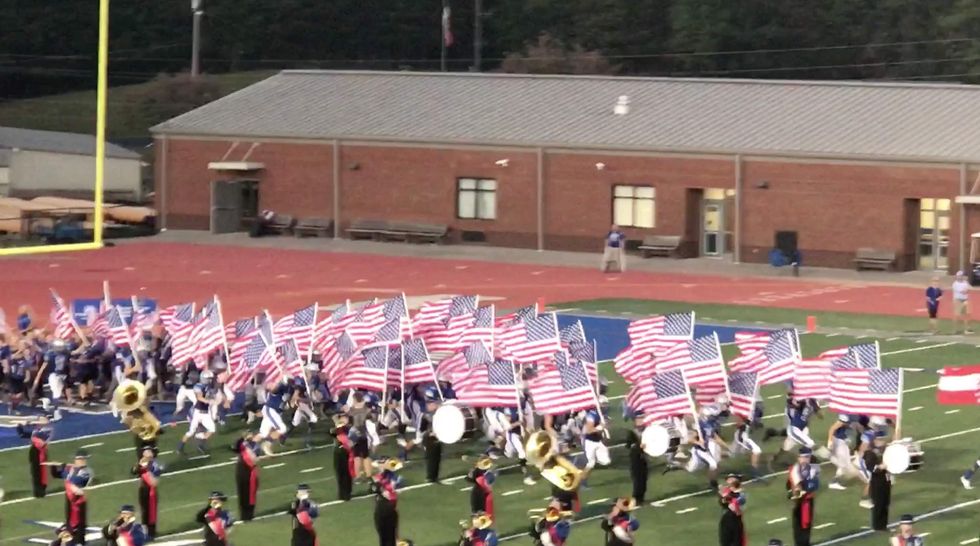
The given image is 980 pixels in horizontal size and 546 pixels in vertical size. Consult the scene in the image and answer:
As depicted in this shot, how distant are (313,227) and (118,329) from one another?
Result: 96.4 ft

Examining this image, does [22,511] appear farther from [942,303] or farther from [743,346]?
[942,303]

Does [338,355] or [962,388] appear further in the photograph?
[338,355]

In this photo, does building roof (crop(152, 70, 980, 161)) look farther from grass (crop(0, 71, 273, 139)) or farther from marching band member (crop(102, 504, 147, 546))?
marching band member (crop(102, 504, 147, 546))

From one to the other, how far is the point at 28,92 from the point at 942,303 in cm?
3455

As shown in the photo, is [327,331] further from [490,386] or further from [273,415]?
[490,386]

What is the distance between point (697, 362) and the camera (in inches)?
1179

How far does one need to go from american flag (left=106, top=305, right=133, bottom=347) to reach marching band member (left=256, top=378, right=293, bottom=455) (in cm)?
394

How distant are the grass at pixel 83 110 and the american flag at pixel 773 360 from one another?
3359 centimetres

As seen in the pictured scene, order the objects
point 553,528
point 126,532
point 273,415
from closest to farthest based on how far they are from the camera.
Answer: point 126,532 → point 553,528 → point 273,415

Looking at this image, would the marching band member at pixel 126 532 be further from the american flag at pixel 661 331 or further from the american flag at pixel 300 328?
the american flag at pixel 300 328

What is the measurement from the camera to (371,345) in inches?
1259

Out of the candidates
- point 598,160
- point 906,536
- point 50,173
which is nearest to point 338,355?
point 906,536

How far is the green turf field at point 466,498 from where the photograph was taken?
86.3 ft

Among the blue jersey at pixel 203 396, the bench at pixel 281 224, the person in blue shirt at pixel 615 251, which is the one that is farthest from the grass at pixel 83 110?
the blue jersey at pixel 203 396
